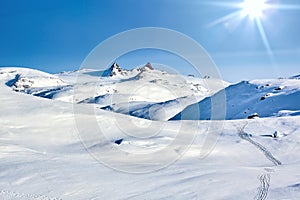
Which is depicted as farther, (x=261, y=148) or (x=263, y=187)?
(x=261, y=148)

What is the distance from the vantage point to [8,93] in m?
67.5

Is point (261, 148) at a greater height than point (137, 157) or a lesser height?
greater

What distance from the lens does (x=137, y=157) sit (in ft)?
110

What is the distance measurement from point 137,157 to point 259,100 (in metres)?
53.7

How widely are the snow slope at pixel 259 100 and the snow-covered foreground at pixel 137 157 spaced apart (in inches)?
783

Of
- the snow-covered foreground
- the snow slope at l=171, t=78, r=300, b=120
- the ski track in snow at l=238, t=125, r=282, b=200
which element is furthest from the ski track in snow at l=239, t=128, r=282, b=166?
the snow slope at l=171, t=78, r=300, b=120

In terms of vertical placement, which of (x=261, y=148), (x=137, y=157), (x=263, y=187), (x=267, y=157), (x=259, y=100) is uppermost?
(x=259, y=100)

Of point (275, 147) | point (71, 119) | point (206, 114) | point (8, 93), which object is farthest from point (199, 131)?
point (8, 93)

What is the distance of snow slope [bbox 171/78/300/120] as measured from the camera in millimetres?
69750

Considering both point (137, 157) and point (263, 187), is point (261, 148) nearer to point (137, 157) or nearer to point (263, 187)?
point (137, 157)

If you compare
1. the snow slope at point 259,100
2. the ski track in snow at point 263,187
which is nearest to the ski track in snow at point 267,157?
the ski track in snow at point 263,187

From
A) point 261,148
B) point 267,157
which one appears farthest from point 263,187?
point 261,148

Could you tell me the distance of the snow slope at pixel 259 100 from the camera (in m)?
69.8

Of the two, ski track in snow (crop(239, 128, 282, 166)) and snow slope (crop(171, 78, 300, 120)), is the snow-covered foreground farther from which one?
snow slope (crop(171, 78, 300, 120))
